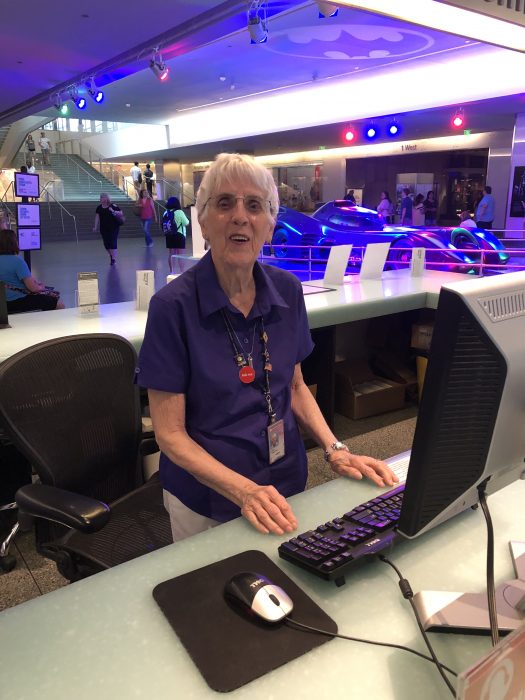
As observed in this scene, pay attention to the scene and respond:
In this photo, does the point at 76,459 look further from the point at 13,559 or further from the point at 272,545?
the point at 13,559

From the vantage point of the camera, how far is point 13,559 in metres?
2.35

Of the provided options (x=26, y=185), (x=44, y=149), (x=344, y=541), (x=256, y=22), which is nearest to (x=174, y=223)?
(x=26, y=185)

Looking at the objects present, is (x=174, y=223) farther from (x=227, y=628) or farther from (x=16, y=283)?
(x=227, y=628)

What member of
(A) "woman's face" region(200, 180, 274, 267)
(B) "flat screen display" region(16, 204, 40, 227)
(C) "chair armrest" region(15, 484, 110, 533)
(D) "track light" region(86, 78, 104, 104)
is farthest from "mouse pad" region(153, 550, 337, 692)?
(D) "track light" region(86, 78, 104, 104)

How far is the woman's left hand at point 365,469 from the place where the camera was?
132cm

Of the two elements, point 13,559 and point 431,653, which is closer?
point 431,653

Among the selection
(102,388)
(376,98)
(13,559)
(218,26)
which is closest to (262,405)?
(102,388)

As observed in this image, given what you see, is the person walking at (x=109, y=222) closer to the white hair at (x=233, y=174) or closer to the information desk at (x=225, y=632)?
the white hair at (x=233, y=174)

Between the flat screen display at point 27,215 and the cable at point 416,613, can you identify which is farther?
the flat screen display at point 27,215

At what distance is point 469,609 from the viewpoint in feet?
2.83

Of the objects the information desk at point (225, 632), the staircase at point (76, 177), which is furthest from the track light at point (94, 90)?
the staircase at point (76, 177)

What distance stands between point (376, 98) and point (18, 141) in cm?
1327

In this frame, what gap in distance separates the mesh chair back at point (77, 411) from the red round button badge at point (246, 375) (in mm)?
557

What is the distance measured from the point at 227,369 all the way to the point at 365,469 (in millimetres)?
405
